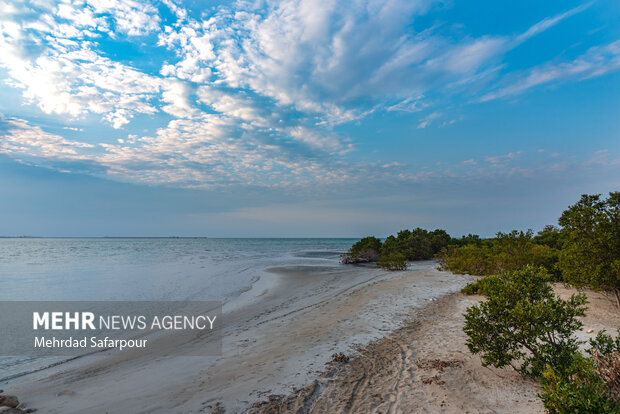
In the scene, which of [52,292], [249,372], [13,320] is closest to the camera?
[249,372]

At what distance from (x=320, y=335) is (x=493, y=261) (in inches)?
624

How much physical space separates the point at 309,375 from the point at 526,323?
15.9 feet

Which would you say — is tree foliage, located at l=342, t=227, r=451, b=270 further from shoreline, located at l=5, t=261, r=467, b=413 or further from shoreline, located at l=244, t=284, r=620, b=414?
shoreline, located at l=244, t=284, r=620, b=414

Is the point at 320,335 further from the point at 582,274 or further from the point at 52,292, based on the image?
the point at 52,292

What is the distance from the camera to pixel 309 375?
23.5 ft

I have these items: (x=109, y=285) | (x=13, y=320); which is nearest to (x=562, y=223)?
(x=13, y=320)

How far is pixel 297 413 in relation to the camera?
5605 millimetres

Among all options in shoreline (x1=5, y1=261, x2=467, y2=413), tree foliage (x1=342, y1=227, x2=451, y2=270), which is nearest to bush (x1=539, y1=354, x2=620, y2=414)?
→ shoreline (x1=5, y1=261, x2=467, y2=413)

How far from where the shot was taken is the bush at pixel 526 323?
5789 millimetres

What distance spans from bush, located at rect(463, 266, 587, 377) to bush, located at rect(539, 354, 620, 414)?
1.29 m

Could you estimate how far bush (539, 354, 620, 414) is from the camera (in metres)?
3.78

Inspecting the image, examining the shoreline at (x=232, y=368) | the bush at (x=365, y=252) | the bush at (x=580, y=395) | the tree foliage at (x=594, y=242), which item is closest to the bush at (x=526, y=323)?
the bush at (x=580, y=395)

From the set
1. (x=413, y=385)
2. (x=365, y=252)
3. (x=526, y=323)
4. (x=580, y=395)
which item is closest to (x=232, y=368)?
(x=413, y=385)

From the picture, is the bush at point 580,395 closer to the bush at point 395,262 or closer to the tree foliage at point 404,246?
the bush at point 395,262
